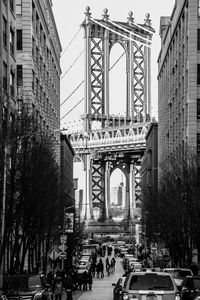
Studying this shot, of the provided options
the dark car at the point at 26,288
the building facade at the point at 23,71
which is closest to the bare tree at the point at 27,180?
the building facade at the point at 23,71

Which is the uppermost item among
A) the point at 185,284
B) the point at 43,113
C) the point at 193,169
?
the point at 43,113

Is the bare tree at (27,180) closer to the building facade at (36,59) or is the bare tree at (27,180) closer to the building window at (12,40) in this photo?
the building facade at (36,59)

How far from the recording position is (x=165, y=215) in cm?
7400

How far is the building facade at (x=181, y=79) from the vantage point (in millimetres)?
79938

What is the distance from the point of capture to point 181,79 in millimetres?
87875

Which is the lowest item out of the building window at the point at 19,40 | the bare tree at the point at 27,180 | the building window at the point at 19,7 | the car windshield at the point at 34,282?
the car windshield at the point at 34,282

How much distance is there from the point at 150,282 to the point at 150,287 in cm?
23

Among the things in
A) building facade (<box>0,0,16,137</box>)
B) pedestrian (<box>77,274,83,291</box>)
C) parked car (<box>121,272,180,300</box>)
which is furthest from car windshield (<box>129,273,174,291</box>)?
pedestrian (<box>77,274,83,291</box>)

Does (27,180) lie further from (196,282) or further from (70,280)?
(196,282)

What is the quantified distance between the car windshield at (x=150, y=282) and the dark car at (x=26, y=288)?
5452mm

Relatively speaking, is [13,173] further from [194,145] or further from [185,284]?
[194,145]

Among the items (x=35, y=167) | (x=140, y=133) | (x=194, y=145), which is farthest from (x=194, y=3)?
(x=140, y=133)

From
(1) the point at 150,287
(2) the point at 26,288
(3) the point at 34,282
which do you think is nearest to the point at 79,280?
(3) the point at 34,282

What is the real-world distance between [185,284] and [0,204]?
9115mm
